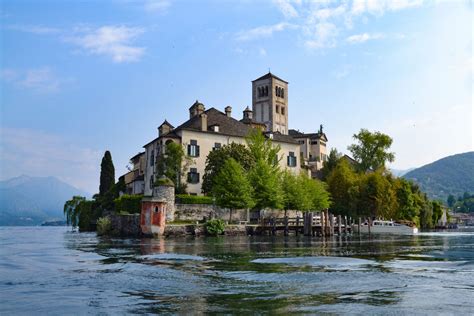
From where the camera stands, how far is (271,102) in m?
101

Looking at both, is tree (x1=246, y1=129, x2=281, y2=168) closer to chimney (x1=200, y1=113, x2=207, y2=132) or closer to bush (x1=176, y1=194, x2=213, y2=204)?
chimney (x1=200, y1=113, x2=207, y2=132)

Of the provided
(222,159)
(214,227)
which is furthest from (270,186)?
(214,227)

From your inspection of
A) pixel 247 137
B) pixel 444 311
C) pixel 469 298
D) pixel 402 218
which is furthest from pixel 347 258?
pixel 402 218

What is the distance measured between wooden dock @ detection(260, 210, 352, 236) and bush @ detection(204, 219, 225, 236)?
6527mm

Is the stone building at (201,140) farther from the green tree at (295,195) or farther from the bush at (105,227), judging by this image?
the bush at (105,227)

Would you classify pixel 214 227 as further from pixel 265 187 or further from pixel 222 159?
pixel 222 159

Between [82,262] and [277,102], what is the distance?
8285 cm

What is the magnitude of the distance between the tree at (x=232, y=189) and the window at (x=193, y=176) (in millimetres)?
7392

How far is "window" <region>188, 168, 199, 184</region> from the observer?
65.2m

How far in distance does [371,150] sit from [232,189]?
33.4 metres

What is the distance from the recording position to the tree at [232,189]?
187ft

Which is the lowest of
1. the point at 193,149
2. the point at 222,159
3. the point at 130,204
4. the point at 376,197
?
the point at 130,204

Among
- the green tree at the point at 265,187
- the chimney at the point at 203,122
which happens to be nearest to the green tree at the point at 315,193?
the green tree at the point at 265,187

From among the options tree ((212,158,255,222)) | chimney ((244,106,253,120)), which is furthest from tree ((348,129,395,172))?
tree ((212,158,255,222))
